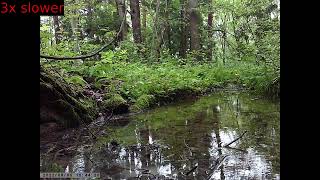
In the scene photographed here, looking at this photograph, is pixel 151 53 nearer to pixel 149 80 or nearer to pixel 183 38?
pixel 183 38

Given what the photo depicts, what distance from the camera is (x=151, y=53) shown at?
1605cm

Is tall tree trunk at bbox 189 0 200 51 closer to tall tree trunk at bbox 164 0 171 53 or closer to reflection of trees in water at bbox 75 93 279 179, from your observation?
tall tree trunk at bbox 164 0 171 53

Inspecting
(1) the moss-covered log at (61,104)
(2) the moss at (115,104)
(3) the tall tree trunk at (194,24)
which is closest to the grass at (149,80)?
(2) the moss at (115,104)

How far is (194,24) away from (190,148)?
12.8m

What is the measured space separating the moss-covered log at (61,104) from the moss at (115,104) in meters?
0.64

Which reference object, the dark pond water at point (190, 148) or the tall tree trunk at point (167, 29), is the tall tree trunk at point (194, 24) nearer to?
the tall tree trunk at point (167, 29)

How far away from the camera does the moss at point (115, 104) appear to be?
810cm

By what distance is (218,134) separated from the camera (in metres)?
6.11

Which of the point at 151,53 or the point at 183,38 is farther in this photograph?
the point at 183,38

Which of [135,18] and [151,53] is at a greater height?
[135,18]

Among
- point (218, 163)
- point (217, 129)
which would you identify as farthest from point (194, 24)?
point (218, 163)
